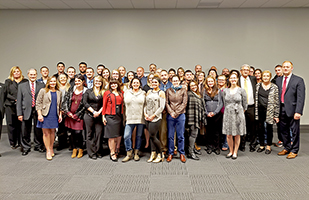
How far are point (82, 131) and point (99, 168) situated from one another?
963mm

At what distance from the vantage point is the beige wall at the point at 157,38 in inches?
284

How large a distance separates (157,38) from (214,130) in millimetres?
3809

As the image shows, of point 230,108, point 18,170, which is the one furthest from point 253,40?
point 18,170

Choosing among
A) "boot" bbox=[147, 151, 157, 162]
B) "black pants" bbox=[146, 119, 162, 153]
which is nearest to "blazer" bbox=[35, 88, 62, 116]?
"black pants" bbox=[146, 119, 162, 153]

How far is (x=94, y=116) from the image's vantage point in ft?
14.0

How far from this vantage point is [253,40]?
23.8ft

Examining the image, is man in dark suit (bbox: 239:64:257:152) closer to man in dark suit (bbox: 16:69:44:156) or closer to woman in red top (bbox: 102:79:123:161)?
woman in red top (bbox: 102:79:123:161)

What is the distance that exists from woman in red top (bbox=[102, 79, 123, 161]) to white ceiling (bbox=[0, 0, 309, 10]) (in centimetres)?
330

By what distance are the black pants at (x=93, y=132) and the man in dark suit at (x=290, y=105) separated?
3.43 meters

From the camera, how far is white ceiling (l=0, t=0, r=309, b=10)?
650cm

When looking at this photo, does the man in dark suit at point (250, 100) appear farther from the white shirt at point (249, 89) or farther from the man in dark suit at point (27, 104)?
the man in dark suit at point (27, 104)

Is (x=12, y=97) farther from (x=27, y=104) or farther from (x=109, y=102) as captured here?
(x=109, y=102)

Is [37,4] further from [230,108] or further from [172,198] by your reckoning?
[172,198]

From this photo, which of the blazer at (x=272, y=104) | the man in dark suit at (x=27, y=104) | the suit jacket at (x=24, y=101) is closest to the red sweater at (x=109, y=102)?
the man in dark suit at (x=27, y=104)
